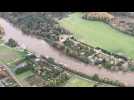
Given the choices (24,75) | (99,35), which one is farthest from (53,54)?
(99,35)

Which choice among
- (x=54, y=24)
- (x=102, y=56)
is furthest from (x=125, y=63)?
(x=54, y=24)

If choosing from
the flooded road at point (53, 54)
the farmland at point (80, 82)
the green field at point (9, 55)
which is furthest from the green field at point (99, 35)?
the green field at point (9, 55)

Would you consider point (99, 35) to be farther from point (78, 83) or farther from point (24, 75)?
point (24, 75)

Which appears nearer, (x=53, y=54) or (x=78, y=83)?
(x=78, y=83)

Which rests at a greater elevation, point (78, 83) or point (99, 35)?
point (99, 35)

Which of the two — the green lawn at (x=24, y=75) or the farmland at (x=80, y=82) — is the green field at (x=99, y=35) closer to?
the farmland at (x=80, y=82)
